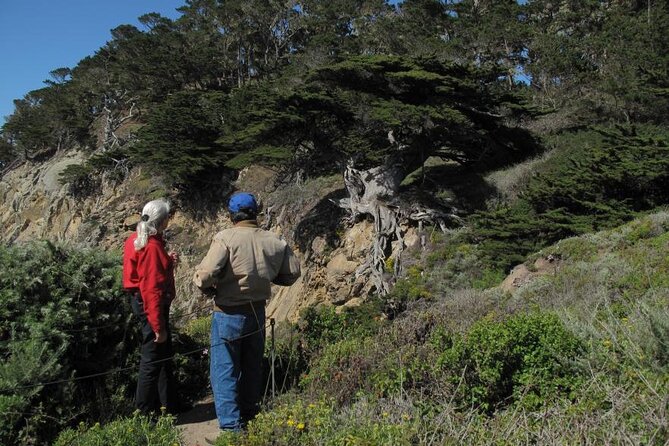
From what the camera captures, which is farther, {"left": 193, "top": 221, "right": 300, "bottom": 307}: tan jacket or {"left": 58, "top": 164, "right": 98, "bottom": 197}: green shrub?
{"left": 58, "top": 164, "right": 98, "bottom": 197}: green shrub

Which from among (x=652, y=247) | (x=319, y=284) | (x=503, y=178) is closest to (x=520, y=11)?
(x=503, y=178)

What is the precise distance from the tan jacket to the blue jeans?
0.15m

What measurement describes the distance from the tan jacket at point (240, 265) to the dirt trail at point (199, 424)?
110cm

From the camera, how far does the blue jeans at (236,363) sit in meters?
3.87

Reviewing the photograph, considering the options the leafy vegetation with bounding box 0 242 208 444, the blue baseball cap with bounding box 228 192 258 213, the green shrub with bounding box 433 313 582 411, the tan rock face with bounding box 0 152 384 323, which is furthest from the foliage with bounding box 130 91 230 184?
the green shrub with bounding box 433 313 582 411

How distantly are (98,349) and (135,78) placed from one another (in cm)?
3630

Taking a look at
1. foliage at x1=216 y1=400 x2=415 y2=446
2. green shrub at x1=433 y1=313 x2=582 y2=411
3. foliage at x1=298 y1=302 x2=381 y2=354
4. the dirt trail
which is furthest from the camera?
foliage at x1=298 y1=302 x2=381 y2=354

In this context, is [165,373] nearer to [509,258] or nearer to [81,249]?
[81,249]

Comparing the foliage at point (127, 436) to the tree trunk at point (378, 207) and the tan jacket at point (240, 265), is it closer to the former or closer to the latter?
the tan jacket at point (240, 265)

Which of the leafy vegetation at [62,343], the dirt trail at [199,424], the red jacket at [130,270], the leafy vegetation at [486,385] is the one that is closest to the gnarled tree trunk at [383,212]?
the leafy vegetation at [486,385]

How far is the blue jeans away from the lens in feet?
12.7

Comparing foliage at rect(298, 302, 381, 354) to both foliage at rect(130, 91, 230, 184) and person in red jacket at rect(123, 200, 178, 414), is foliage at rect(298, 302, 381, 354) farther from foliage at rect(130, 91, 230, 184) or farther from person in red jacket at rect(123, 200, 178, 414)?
foliage at rect(130, 91, 230, 184)

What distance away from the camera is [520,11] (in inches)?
1134

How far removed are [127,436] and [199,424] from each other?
1215 millimetres
